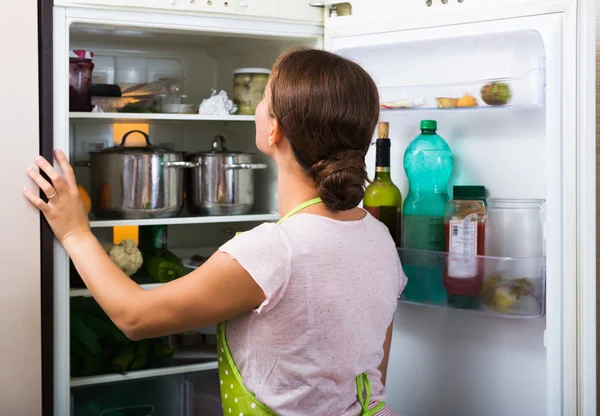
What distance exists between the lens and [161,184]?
189 centimetres

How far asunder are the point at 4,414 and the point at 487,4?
1.32m

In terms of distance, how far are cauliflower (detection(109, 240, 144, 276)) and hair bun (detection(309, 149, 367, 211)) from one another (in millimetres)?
807

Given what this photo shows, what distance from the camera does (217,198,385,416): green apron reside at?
1.27 metres

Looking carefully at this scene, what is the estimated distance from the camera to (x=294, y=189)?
51.0 inches

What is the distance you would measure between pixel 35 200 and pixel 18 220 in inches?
2.2

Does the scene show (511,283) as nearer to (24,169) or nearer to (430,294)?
(430,294)

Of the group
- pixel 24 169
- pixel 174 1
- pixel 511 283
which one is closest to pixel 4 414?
pixel 24 169

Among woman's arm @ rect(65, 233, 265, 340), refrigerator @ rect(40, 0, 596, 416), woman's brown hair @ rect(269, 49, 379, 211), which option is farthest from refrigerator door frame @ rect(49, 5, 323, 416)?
woman's brown hair @ rect(269, 49, 379, 211)

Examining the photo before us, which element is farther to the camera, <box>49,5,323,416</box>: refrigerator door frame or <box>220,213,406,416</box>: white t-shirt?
<box>49,5,323,416</box>: refrigerator door frame

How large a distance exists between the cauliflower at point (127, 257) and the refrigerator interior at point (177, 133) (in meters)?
0.06

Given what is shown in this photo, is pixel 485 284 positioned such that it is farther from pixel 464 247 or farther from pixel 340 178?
pixel 340 178

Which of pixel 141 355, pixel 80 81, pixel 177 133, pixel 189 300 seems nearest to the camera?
pixel 189 300

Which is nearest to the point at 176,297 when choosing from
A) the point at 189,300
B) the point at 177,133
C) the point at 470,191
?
the point at 189,300

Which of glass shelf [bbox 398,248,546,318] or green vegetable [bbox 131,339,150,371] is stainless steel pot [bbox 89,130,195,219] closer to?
green vegetable [bbox 131,339,150,371]
